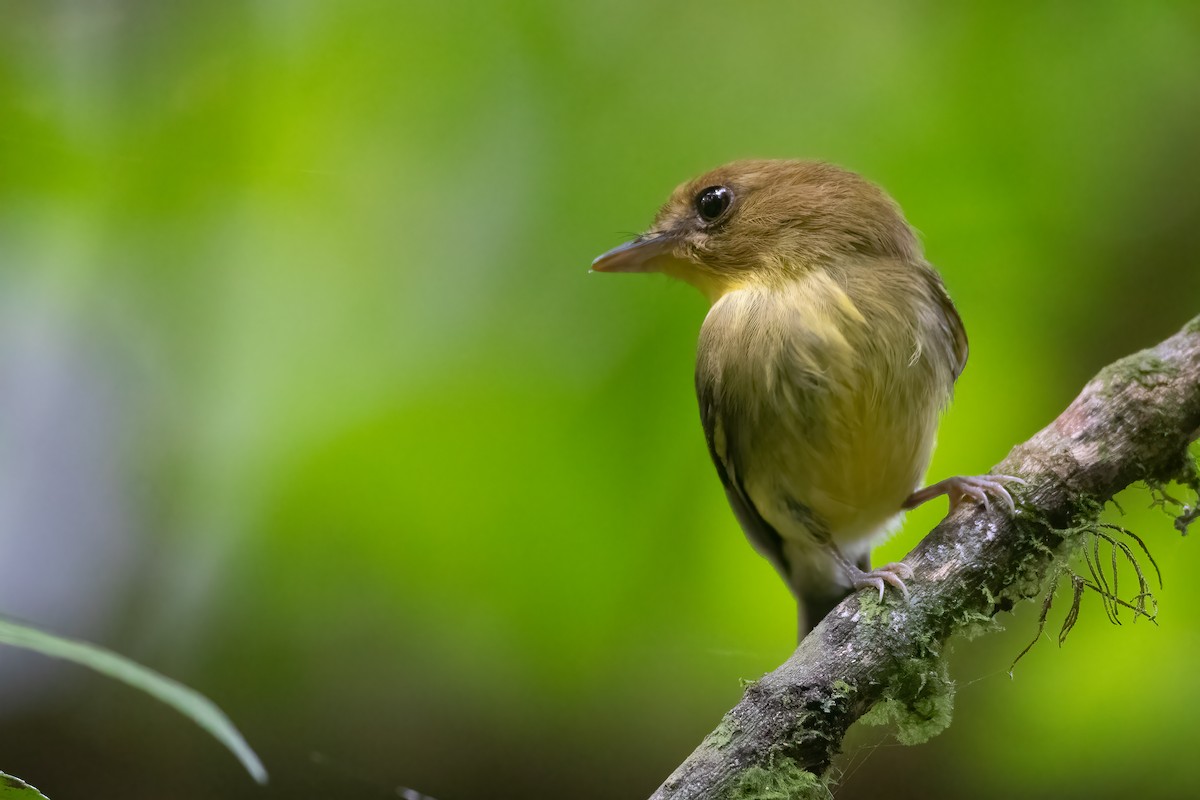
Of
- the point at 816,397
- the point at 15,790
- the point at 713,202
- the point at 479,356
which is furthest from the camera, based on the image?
the point at 479,356

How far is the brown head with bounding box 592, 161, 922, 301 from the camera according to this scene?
1.45m

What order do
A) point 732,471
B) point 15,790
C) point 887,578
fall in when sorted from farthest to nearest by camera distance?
1. point 732,471
2. point 887,578
3. point 15,790

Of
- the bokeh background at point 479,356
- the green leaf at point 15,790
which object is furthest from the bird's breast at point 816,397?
the green leaf at point 15,790

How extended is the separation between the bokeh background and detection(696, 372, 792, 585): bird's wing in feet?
1.10

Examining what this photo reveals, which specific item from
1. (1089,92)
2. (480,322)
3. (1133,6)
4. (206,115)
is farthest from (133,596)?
(1133,6)

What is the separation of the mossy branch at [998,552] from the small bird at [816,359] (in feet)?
0.24

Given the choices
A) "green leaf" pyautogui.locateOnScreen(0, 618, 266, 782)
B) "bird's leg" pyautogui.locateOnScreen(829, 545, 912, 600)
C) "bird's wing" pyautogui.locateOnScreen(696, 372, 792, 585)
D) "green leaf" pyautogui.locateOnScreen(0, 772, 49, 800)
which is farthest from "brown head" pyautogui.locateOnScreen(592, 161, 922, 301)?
"green leaf" pyautogui.locateOnScreen(0, 772, 49, 800)

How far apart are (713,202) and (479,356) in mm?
751

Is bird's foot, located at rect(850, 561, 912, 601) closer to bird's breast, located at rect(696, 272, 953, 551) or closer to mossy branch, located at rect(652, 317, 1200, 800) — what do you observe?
mossy branch, located at rect(652, 317, 1200, 800)

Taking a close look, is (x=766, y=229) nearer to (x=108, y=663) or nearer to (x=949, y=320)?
(x=949, y=320)

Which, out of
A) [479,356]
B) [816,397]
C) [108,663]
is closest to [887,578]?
[816,397]

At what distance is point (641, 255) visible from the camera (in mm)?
1628

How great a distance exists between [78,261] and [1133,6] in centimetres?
238

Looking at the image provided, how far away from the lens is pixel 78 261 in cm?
214
